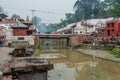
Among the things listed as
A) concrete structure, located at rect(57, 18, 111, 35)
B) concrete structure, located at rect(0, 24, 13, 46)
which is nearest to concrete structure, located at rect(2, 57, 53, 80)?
concrete structure, located at rect(0, 24, 13, 46)

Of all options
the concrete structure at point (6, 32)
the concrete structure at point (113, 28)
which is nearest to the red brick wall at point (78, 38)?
the concrete structure at point (113, 28)

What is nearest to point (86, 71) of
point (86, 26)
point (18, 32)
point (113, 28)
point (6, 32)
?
point (113, 28)

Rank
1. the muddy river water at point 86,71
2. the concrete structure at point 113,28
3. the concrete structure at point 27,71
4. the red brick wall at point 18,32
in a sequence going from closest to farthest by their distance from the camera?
the concrete structure at point 27,71 → the muddy river water at point 86,71 → the concrete structure at point 113,28 → the red brick wall at point 18,32

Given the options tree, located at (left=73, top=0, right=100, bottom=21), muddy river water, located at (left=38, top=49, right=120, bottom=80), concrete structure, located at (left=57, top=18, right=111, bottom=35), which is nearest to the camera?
muddy river water, located at (left=38, top=49, right=120, bottom=80)

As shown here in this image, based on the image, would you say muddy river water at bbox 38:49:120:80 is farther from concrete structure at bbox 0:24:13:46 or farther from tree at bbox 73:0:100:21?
tree at bbox 73:0:100:21

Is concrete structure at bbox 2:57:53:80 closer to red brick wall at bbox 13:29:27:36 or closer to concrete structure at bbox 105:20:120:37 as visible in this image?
red brick wall at bbox 13:29:27:36

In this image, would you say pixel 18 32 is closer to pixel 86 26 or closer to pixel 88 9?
pixel 86 26

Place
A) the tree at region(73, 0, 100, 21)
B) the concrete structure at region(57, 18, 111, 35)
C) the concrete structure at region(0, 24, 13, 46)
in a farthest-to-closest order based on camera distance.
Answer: the tree at region(73, 0, 100, 21) < the concrete structure at region(57, 18, 111, 35) < the concrete structure at region(0, 24, 13, 46)

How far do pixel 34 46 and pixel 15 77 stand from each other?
43.2 metres

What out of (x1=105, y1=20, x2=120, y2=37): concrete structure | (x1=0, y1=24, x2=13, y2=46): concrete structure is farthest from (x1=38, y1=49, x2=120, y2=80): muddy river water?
(x1=0, y1=24, x2=13, y2=46): concrete structure

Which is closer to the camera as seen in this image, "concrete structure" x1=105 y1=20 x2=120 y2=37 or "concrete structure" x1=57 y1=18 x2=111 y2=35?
"concrete structure" x1=105 y1=20 x2=120 y2=37

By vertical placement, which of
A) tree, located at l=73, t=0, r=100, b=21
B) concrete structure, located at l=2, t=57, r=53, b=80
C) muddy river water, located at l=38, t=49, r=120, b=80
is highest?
tree, located at l=73, t=0, r=100, b=21

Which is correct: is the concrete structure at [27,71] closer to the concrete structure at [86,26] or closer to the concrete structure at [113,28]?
the concrete structure at [113,28]

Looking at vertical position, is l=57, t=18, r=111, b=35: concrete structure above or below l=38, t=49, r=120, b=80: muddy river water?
above
